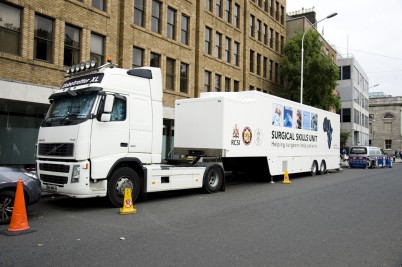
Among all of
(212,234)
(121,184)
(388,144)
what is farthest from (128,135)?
(388,144)

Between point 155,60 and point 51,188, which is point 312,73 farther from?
point 51,188

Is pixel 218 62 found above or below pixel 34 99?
above

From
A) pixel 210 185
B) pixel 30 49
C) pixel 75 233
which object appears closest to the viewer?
pixel 75 233

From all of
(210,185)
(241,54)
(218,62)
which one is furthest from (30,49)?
(241,54)

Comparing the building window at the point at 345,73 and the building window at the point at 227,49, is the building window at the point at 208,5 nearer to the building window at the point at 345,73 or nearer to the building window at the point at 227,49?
the building window at the point at 227,49

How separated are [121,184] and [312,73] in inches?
1080

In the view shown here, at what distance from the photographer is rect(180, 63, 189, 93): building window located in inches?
958

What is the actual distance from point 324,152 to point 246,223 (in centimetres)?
1463

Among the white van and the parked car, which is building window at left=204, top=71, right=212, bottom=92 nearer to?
the white van

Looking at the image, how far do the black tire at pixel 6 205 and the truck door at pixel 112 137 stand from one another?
1873mm

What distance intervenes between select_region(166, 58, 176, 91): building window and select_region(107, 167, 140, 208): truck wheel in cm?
1401

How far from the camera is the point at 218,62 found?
2764cm

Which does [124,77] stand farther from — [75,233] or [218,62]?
[218,62]

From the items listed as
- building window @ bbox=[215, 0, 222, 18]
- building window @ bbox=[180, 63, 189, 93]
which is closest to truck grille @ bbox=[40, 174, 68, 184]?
building window @ bbox=[180, 63, 189, 93]
